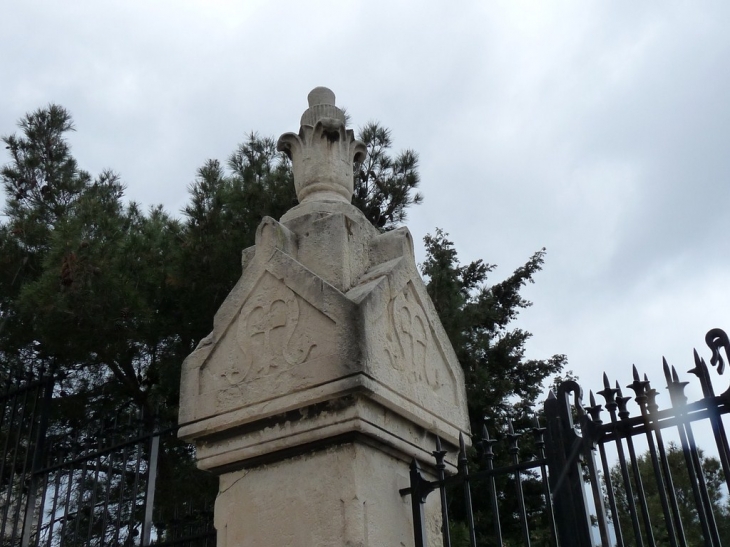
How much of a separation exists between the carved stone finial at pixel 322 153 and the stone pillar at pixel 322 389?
0.16 metres

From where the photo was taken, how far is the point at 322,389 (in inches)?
102

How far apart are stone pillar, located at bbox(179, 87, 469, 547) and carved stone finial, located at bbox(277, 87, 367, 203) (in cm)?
16

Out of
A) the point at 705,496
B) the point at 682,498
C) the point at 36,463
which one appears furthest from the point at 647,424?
the point at 682,498

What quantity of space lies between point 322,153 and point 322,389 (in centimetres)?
128

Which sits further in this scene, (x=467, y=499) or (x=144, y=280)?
(x=144, y=280)

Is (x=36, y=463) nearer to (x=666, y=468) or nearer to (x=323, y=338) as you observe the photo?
(x=323, y=338)

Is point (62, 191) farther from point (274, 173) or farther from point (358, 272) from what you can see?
point (358, 272)

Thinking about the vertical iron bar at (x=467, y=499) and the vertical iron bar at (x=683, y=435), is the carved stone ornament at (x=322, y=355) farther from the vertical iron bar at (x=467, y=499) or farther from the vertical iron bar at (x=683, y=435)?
the vertical iron bar at (x=683, y=435)

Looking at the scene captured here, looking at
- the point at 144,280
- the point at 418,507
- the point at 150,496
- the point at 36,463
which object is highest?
the point at 144,280

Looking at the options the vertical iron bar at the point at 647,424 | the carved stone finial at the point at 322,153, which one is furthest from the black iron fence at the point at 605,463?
the carved stone finial at the point at 322,153

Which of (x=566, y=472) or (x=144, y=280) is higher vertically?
(x=144, y=280)

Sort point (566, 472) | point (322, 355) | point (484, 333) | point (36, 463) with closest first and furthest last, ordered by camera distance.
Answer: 1. point (566, 472)
2. point (322, 355)
3. point (36, 463)
4. point (484, 333)

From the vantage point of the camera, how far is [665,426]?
7.31ft

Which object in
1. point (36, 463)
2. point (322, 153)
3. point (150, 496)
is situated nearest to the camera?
point (322, 153)
